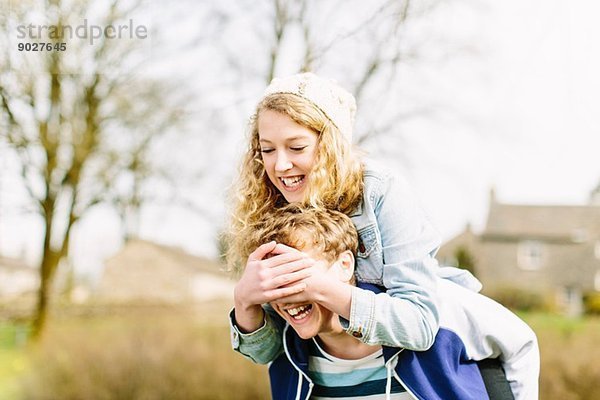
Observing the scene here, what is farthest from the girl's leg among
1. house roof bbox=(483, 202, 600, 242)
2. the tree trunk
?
house roof bbox=(483, 202, 600, 242)

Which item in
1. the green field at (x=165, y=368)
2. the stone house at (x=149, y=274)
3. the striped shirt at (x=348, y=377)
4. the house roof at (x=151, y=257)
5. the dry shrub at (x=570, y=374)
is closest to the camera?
the striped shirt at (x=348, y=377)

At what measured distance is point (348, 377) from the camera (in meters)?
2.31

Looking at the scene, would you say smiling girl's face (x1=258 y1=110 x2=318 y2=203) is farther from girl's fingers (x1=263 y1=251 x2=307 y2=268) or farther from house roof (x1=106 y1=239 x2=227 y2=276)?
house roof (x1=106 y1=239 x2=227 y2=276)

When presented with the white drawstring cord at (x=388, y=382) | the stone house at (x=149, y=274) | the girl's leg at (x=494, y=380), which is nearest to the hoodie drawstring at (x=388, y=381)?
the white drawstring cord at (x=388, y=382)

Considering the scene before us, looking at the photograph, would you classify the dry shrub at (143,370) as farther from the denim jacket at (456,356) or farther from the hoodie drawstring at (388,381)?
the hoodie drawstring at (388,381)

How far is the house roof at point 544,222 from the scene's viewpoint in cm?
4116

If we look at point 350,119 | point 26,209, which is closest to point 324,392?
point 350,119

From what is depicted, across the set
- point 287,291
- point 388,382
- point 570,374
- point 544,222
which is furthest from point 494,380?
point 544,222

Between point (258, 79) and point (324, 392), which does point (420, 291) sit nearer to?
point (324, 392)

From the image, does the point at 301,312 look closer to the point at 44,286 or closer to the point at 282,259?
the point at 282,259

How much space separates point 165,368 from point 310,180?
22.5ft

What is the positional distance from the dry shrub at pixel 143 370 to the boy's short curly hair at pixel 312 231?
618 cm

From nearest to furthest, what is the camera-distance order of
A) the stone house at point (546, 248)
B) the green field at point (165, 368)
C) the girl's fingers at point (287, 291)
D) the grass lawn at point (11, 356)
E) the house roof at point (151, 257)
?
the girl's fingers at point (287, 291) → the green field at point (165, 368) → the grass lawn at point (11, 356) → the house roof at point (151, 257) → the stone house at point (546, 248)

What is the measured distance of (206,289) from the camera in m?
39.0
